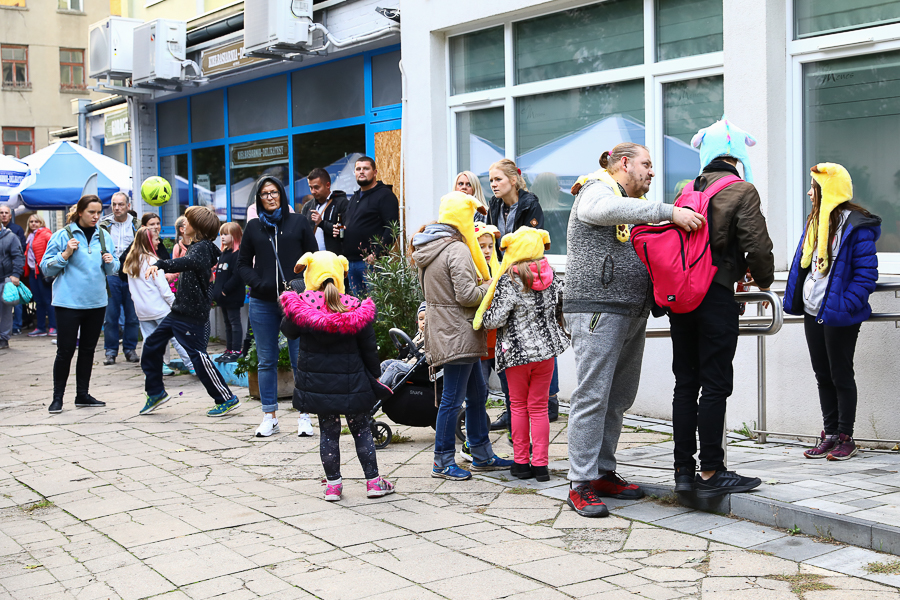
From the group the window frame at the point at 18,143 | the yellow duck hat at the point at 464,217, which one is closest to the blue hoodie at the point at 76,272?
the yellow duck hat at the point at 464,217

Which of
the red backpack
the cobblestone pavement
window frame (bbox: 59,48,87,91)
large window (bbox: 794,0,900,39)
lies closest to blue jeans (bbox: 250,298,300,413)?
the cobblestone pavement

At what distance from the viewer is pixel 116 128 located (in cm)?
2006

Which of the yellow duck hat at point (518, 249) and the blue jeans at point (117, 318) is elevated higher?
the yellow duck hat at point (518, 249)

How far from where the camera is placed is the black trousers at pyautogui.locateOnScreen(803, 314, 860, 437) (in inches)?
244

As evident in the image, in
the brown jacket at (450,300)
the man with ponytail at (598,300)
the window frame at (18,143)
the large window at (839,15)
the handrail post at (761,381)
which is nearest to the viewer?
the man with ponytail at (598,300)

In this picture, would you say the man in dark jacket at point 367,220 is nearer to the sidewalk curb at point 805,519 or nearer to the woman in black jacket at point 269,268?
the woman in black jacket at point 269,268

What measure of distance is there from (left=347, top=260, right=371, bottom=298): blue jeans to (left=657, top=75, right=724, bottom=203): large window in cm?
347

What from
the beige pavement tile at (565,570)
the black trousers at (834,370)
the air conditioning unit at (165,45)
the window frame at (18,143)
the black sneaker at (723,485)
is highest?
the window frame at (18,143)

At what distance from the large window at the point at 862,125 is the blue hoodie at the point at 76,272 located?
6502 millimetres

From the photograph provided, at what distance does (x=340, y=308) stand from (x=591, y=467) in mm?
1753

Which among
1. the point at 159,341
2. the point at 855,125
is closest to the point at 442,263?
the point at 855,125

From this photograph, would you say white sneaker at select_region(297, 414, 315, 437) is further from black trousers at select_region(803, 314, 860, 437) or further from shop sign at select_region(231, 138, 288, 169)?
shop sign at select_region(231, 138, 288, 169)

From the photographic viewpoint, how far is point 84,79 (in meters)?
43.7

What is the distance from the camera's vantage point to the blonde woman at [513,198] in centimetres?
737
